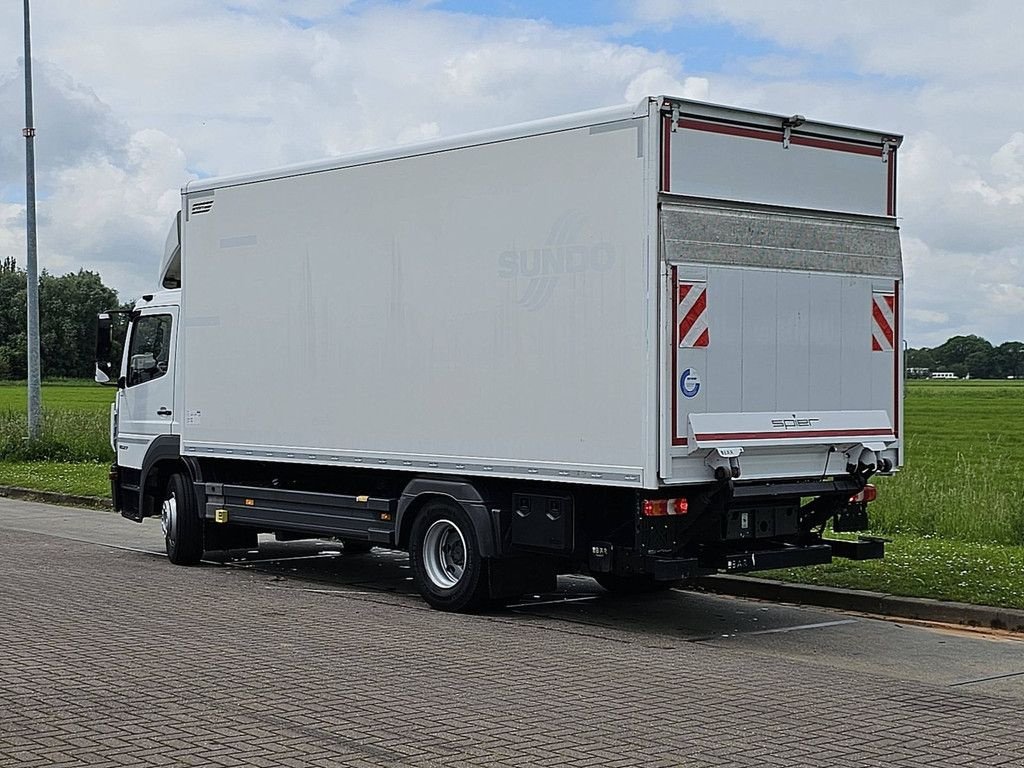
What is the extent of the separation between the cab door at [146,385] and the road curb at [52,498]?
609 cm

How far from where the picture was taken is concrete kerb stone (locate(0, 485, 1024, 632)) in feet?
36.7

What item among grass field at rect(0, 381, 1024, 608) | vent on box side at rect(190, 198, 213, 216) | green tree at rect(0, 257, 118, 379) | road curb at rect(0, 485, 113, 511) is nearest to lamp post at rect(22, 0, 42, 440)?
grass field at rect(0, 381, 1024, 608)

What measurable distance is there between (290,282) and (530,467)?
3.39 metres

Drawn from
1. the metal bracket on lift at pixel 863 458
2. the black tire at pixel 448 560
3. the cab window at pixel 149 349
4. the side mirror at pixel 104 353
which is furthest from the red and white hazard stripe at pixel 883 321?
the side mirror at pixel 104 353

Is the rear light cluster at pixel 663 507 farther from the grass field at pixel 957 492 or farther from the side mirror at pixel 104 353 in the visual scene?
the side mirror at pixel 104 353

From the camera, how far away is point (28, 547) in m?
16.5

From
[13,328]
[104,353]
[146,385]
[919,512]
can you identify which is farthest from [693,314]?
[13,328]

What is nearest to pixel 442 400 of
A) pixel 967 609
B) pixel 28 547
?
pixel 967 609

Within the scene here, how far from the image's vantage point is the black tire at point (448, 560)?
453 inches

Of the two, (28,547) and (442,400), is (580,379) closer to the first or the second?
(442,400)

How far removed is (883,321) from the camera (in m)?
11.7

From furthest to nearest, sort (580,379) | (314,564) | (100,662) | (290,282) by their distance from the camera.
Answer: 1. (314,564)
2. (290,282)
3. (580,379)
4. (100,662)

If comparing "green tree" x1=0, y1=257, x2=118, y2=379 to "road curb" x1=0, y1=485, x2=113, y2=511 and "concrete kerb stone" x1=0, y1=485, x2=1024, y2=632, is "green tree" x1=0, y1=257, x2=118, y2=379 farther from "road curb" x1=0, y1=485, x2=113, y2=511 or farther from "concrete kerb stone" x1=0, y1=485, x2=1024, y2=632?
"concrete kerb stone" x1=0, y1=485, x2=1024, y2=632

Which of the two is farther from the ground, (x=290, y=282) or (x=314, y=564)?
(x=290, y=282)
